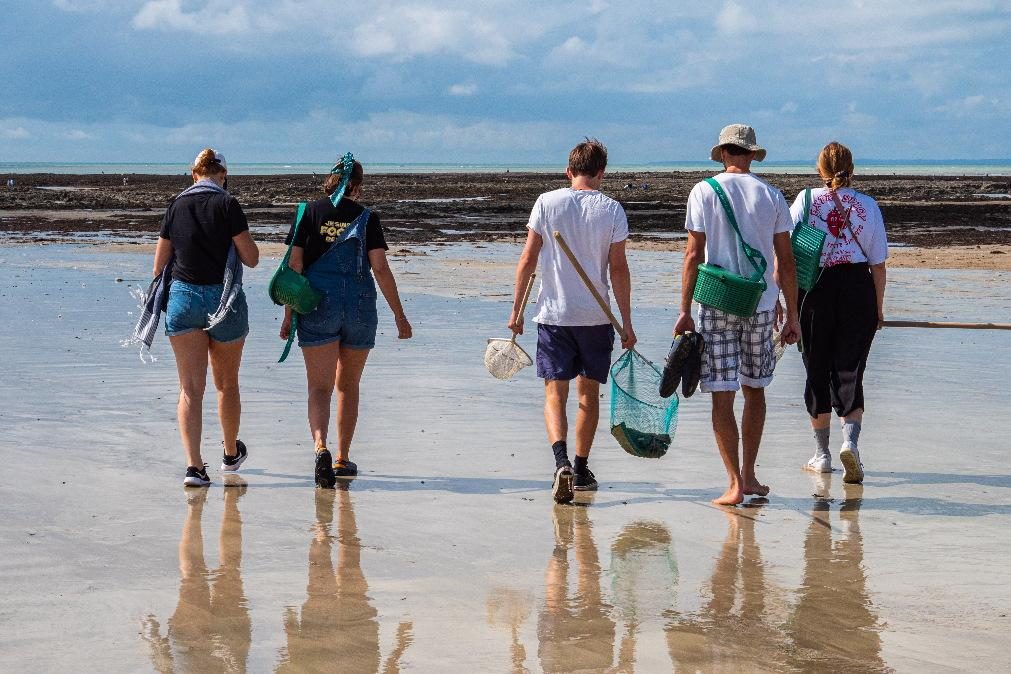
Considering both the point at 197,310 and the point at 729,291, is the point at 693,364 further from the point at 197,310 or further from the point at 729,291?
the point at 197,310

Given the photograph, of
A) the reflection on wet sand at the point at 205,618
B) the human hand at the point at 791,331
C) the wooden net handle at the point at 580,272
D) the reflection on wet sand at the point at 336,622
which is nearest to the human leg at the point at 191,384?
the reflection on wet sand at the point at 205,618

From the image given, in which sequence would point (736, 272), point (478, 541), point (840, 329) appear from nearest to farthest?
1. point (478, 541)
2. point (736, 272)
3. point (840, 329)

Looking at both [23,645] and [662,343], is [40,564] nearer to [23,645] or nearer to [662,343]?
[23,645]

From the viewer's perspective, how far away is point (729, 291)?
20.0 feet

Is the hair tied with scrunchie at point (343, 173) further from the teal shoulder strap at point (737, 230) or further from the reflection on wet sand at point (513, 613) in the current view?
the reflection on wet sand at point (513, 613)

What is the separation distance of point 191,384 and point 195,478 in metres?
0.46

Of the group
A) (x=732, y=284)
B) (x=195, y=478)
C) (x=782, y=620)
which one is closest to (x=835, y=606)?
→ (x=782, y=620)

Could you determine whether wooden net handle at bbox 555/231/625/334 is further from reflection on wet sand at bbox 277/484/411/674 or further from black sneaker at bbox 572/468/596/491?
reflection on wet sand at bbox 277/484/411/674

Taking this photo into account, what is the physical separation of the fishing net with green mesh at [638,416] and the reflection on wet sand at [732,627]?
4.24ft

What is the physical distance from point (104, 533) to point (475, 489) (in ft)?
5.87

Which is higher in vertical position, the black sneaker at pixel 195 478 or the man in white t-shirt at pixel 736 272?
the man in white t-shirt at pixel 736 272

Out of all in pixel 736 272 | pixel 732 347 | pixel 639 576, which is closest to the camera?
pixel 639 576

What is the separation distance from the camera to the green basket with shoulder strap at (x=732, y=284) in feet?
19.9

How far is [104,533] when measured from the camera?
18.6 feet
